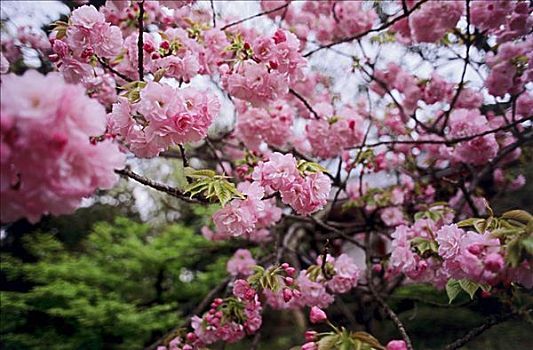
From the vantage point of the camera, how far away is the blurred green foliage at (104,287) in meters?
2.63

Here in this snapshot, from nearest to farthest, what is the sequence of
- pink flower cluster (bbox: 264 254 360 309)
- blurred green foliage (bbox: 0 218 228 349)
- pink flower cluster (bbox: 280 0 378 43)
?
pink flower cluster (bbox: 264 254 360 309) < blurred green foliage (bbox: 0 218 228 349) < pink flower cluster (bbox: 280 0 378 43)

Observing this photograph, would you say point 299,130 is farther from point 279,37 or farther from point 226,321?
point 226,321

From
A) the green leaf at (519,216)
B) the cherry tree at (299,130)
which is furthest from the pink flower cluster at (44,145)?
the green leaf at (519,216)

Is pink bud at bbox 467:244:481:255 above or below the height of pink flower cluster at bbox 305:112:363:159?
below

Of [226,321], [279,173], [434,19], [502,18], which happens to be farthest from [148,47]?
[502,18]

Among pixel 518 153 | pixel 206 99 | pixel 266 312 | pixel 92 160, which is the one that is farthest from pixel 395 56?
pixel 92 160

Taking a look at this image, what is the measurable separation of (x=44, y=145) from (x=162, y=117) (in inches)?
21.7

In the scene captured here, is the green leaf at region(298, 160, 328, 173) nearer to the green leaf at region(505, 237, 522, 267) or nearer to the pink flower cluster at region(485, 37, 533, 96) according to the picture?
the green leaf at region(505, 237, 522, 267)

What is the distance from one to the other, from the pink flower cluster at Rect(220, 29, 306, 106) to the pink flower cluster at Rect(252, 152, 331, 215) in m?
0.42

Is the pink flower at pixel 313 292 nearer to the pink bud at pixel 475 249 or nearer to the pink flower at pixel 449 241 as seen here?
the pink flower at pixel 449 241

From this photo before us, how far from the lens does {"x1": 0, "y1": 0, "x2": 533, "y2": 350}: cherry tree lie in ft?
2.03

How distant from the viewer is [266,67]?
1.57 meters

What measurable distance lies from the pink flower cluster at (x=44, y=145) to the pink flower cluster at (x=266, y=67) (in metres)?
1.01

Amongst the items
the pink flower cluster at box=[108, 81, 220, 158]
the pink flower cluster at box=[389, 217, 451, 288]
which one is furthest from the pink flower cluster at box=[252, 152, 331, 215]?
the pink flower cluster at box=[389, 217, 451, 288]
